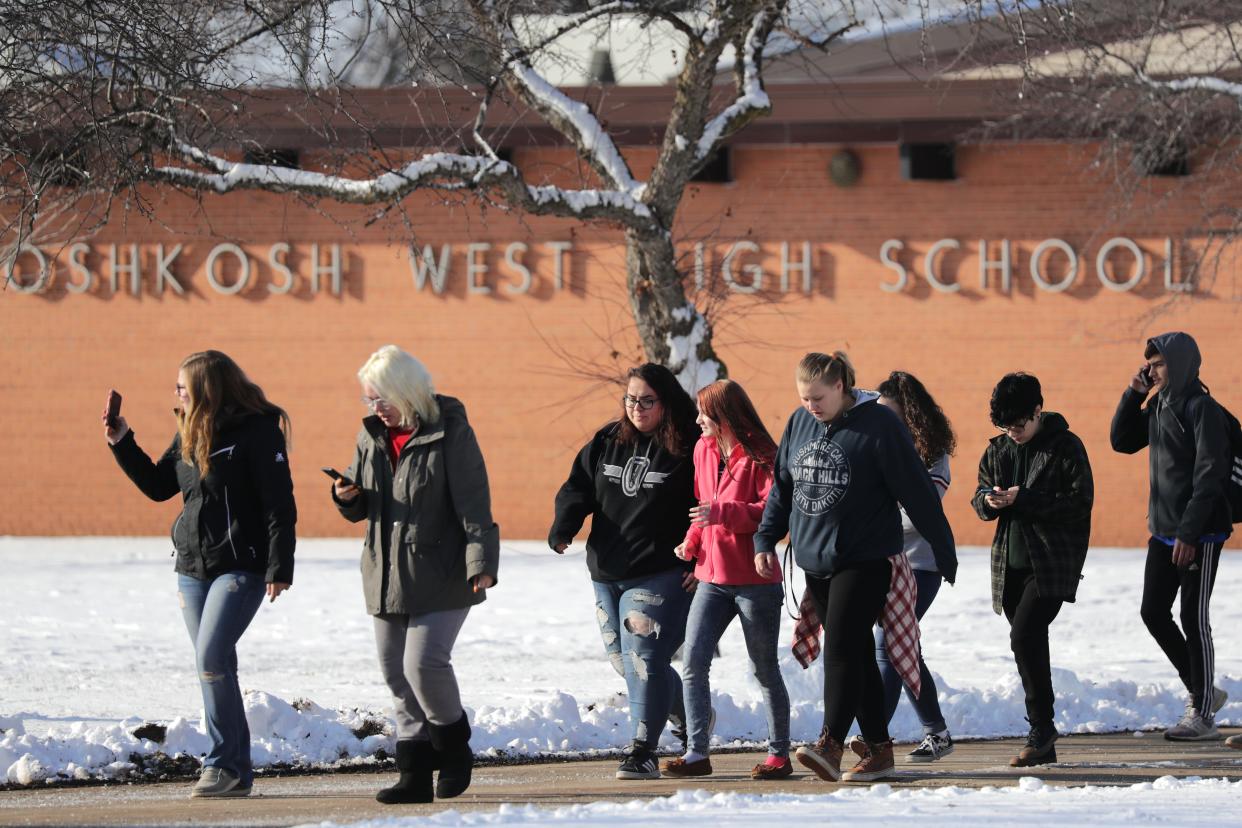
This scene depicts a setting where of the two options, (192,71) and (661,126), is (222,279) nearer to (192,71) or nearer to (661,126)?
(661,126)

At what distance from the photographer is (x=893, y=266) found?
54.4ft

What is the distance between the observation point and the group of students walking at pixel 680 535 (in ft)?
18.8

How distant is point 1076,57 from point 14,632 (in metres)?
11.7

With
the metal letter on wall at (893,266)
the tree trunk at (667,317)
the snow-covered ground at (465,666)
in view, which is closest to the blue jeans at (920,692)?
the snow-covered ground at (465,666)

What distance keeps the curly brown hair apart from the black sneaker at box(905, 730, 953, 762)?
115cm

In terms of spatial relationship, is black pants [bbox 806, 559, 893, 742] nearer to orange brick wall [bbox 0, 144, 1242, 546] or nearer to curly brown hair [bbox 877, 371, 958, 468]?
curly brown hair [bbox 877, 371, 958, 468]

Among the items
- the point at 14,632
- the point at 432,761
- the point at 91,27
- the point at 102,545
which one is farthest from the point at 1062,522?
the point at 102,545

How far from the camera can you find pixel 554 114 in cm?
1005

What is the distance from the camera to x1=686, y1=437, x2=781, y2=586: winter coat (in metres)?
6.36

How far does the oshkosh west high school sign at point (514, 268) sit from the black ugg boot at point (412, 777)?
10.5m

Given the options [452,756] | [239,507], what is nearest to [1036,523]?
[452,756]

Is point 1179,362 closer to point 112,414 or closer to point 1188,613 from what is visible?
point 1188,613

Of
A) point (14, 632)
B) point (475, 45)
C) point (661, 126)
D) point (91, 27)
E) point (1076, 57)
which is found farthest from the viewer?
point (1076, 57)

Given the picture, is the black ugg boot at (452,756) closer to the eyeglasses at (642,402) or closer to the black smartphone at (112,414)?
the eyeglasses at (642,402)
